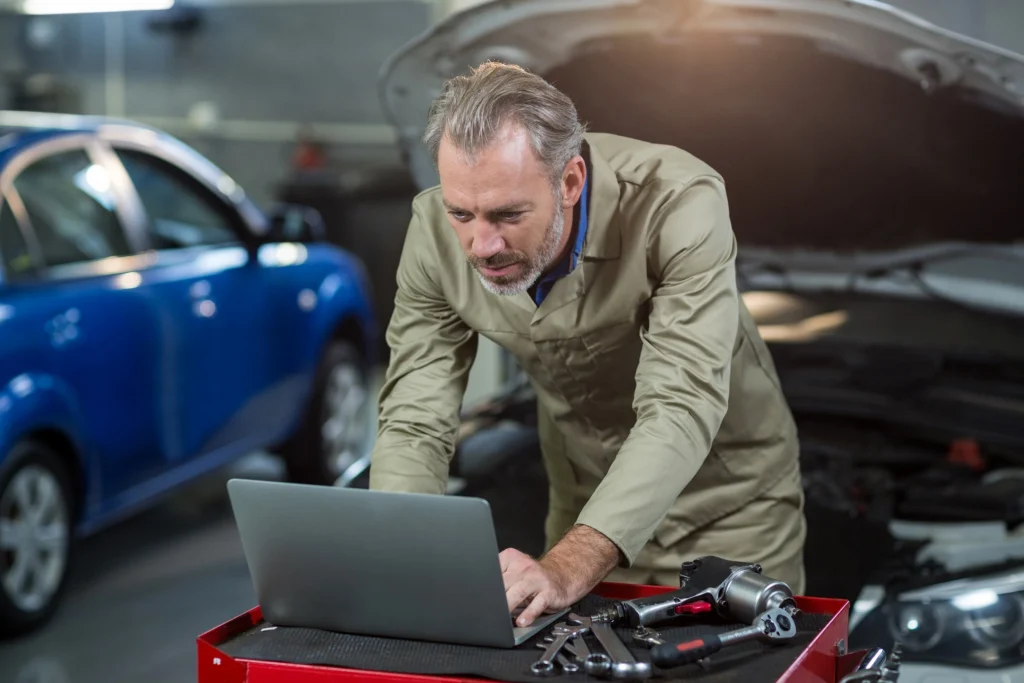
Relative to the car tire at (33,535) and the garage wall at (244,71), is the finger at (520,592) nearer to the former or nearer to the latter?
the car tire at (33,535)

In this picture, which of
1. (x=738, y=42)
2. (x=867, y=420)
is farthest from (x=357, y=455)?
(x=738, y=42)

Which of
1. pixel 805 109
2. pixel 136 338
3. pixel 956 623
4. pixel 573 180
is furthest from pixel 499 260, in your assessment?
pixel 136 338

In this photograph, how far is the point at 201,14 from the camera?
621 centimetres

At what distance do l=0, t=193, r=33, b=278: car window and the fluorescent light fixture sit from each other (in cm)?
349

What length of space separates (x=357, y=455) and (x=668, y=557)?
106 inches

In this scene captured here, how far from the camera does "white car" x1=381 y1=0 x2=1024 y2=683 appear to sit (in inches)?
78.3

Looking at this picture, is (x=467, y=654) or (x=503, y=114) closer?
(x=467, y=654)

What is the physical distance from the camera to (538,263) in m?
1.54

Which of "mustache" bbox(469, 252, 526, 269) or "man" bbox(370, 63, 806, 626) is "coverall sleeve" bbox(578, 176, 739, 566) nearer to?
"man" bbox(370, 63, 806, 626)

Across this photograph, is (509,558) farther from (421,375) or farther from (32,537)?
(32,537)

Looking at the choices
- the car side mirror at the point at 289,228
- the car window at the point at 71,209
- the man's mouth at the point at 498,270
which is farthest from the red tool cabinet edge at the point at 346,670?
the car side mirror at the point at 289,228

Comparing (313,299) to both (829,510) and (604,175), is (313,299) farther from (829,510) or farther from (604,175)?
(604,175)

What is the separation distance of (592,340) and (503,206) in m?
0.34

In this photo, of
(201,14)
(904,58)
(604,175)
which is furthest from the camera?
(201,14)
